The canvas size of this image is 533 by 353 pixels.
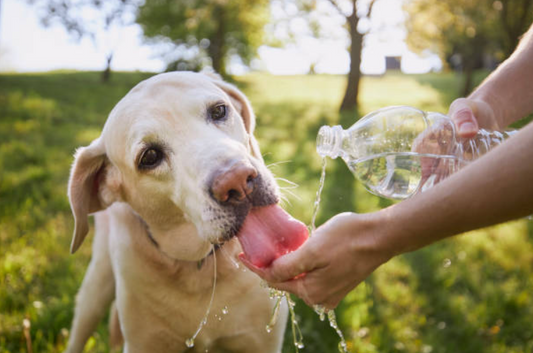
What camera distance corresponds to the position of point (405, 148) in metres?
2.46

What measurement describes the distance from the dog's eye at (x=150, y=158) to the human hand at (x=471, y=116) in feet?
4.56

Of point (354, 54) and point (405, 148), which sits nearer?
point (405, 148)

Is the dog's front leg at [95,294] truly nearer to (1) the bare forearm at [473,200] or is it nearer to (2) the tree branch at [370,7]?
(1) the bare forearm at [473,200]

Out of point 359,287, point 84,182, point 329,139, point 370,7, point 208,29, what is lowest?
point 208,29

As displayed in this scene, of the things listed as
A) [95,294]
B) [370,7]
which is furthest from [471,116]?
[370,7]

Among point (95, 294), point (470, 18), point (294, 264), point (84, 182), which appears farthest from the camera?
point (470, 18)

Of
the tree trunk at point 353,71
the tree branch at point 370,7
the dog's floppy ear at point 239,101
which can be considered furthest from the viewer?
the tree branch at point 370,7

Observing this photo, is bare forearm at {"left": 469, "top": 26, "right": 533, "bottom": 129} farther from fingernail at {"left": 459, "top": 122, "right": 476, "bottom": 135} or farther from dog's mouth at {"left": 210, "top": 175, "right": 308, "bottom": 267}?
dog's mouth at {"left": 210, "top": 175, "right": 308, "bottom": 267}

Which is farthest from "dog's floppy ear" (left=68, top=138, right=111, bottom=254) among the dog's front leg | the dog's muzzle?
the dog's muzzle

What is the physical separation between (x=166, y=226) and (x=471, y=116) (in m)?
1.60

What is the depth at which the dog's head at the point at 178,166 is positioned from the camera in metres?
1.77

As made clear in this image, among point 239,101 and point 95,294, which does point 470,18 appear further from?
point 95,294

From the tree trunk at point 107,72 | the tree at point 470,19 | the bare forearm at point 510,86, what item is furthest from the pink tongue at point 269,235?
the tree trunk at point 107,72

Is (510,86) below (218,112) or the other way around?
the other way around
